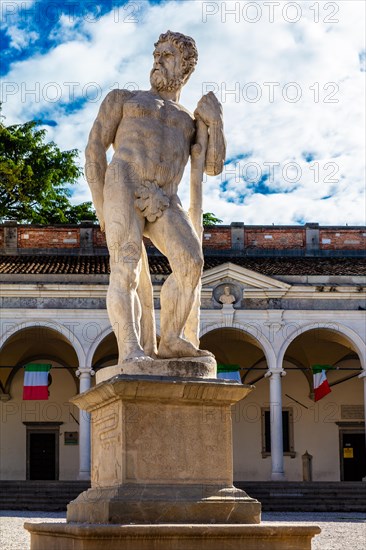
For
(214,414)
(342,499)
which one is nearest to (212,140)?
(214,414)

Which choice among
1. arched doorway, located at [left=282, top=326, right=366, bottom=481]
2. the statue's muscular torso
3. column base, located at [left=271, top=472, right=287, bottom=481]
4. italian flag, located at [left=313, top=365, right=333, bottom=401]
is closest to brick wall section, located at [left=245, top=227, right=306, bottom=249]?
arched doorway, located at [left=282, top=326, right=366, bottom=481]

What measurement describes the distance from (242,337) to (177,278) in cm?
2402

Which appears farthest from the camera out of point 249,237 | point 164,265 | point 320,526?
point 249,237

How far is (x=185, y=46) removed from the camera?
8.66m

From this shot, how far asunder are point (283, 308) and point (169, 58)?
72.6ft

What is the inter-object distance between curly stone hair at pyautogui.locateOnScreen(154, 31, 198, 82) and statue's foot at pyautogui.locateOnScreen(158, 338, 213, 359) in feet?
7.18

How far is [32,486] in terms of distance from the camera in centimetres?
2706

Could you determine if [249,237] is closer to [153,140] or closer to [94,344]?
[94,344]

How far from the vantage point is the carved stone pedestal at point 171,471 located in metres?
7.20

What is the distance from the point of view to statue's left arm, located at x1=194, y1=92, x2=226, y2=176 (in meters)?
8.72

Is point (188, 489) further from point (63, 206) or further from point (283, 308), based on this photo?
point (63, 206)

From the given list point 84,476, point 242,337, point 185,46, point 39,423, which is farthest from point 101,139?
point 39,423

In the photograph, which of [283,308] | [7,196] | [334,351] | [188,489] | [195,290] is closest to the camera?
[188,489]

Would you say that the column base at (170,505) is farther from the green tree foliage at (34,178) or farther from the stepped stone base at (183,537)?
the green tree foliage at (34,178)
